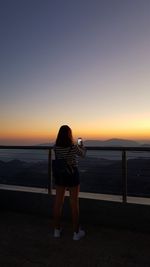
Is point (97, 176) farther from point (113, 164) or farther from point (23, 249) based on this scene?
point (23, 249)

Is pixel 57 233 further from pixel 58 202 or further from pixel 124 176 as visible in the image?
pixel 124 176

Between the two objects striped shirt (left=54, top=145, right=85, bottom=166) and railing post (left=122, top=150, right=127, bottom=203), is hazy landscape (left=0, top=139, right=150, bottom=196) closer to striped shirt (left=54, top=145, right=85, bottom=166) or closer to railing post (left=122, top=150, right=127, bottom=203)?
railing post (left=122, top=150, right=127, bottom=203)

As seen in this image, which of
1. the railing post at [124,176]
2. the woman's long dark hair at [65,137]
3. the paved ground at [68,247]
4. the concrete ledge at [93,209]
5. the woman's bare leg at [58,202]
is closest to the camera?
the paved ground at [68,247]

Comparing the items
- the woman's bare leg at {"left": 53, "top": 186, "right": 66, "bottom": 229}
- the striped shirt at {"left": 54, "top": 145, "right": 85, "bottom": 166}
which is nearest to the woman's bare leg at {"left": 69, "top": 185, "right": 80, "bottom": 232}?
the woman's bare leg at {"left": 53, "top": 186, "right": 66, "bottom": 229}

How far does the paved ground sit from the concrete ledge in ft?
0.53

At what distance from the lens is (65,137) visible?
18.8ft

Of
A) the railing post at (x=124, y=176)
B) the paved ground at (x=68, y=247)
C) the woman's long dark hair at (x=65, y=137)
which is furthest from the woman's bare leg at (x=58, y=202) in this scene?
the railing post at (x=124, y=176)

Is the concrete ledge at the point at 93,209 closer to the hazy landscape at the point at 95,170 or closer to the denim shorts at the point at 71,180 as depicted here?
Answer: the hazy landscape at the point at 95,170

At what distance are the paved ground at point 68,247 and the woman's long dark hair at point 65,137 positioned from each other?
1.49 m

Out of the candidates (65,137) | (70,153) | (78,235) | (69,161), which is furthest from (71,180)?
(78,235)

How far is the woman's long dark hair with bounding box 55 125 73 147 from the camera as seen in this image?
18.7 ft

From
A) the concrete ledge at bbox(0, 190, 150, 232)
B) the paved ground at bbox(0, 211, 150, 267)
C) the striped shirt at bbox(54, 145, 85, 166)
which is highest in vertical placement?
the striped shirt at bbox(54, 145, 85, 166)

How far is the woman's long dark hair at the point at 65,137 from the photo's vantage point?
5715 millimetres

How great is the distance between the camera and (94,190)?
22.9 feet
